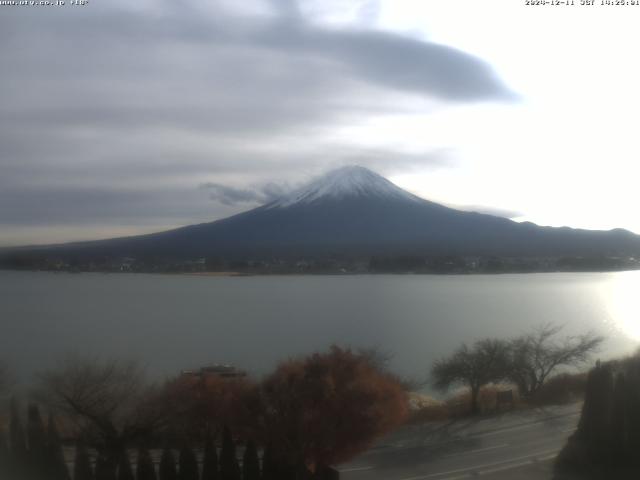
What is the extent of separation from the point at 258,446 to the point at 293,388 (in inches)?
16.8

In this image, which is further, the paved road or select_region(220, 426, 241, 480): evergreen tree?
the paved road

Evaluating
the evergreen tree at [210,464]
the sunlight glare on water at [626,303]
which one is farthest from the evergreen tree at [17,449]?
the sunlight glare on water at [626,303]

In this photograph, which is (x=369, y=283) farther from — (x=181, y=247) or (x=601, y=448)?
(x=601, y=448)

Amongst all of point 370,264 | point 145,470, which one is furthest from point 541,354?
point 370,264

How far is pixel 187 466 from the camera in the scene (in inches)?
153

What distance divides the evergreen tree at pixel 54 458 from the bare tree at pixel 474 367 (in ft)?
12.4

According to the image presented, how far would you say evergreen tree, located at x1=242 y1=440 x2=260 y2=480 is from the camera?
3.99 meters

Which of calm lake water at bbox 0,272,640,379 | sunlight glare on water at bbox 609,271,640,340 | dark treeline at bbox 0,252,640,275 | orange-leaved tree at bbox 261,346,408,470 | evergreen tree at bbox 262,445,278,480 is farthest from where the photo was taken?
dark treeline at bbox 0,252,640,275

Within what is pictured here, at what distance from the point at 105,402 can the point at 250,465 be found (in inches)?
58.5

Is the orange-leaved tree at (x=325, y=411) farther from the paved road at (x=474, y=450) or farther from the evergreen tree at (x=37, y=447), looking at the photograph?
the evergreen tree at (x=37, y=447)

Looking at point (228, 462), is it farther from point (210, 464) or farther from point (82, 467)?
point (82, 467)

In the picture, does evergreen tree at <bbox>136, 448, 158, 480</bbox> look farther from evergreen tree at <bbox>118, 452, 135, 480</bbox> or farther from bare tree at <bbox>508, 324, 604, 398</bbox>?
bare tree at <bbox>508, 324, 604, 398</bbox>

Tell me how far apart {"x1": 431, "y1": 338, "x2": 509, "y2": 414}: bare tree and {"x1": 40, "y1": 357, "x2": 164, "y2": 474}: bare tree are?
307 centimetres

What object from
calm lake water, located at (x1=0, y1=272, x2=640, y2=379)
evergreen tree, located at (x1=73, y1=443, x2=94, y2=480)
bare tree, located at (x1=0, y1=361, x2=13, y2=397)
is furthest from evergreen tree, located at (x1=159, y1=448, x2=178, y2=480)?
calm lake water, located at (x1=0, y1=272, x2=640, y2=379)
